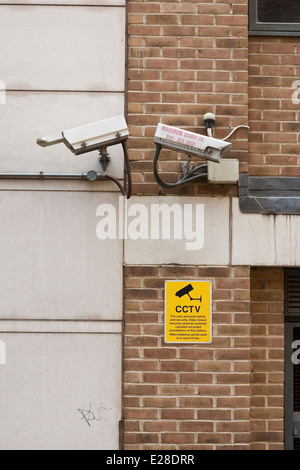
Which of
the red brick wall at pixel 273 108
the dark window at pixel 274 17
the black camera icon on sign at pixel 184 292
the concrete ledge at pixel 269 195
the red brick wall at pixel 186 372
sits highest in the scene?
the dark window at pixel 274 17

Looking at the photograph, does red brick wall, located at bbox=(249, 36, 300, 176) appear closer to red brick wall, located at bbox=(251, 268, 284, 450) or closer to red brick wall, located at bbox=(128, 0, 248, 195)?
red brick wall, located at bbox=(128, 0, 248, 195)

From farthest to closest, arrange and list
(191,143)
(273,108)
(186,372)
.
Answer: (273,108) → (186,372) → (191,143)

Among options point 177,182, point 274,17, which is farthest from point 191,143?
point 274,17

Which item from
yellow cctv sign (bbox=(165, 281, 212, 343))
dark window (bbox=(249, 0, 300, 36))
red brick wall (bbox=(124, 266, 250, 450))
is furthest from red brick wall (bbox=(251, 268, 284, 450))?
dark window (bbox=(249, 0, 300, 36))

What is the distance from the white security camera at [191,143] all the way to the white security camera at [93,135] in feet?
0.79

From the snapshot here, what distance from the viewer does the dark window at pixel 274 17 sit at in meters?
3.82

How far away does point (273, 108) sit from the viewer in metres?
3.80

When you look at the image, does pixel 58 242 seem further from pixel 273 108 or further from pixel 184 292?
pixel 273 108

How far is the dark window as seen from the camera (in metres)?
3.82

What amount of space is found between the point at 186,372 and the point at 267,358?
0.63 m

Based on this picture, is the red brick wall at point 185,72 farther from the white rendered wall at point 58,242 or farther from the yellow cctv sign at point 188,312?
the yellow cctv sign at point 188,312

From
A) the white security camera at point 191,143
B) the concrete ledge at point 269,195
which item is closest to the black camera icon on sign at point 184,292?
the concrete ledge at point 269,195

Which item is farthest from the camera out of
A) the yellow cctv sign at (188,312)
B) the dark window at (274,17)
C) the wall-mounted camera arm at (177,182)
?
the dark window at (274,17)

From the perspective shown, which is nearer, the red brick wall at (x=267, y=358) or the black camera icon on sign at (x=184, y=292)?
the black camera icon on sign at (x=184, y=292)
